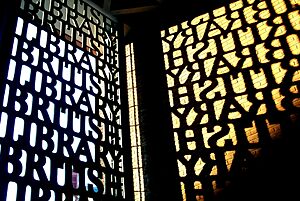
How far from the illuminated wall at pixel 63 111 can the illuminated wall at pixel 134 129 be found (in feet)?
1.04

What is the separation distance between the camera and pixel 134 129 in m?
4.05

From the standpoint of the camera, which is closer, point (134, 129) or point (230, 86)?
point (230, 86)

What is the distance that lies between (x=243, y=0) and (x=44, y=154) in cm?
268

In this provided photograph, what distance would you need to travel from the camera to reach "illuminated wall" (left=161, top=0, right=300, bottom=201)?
10.5 ft

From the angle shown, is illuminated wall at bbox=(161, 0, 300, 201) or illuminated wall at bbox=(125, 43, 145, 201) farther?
illuminated wall at bbox=(125, 43, 145, 201)

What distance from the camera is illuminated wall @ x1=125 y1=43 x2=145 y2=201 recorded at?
3.68 meters

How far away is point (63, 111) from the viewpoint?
315 centimetres

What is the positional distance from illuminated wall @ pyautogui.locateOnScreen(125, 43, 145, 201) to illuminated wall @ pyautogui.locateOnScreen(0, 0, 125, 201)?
1.04 feet

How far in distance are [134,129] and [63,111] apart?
1108 millimetres

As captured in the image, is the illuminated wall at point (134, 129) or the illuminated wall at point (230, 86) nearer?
the illuminated wall at point (230, 86)

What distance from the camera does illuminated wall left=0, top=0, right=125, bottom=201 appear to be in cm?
266

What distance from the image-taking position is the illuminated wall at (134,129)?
3.68 m

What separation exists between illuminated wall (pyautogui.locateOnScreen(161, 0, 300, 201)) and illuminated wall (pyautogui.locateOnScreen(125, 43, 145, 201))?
50cm

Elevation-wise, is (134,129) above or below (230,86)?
below
